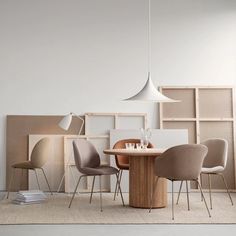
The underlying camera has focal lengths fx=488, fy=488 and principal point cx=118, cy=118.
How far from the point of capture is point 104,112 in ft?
25.4

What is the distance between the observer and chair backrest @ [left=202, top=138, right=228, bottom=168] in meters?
6.53

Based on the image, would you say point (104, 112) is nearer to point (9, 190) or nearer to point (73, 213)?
point (9, 190)

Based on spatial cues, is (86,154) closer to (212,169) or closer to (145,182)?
(145,182)

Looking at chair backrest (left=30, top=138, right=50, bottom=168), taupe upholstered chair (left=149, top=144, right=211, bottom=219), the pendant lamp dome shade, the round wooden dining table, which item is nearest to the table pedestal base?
the round wooden dining table

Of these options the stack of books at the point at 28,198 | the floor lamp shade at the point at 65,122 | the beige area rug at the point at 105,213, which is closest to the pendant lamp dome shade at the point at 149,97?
the floor lamp shade at the point at 65,122

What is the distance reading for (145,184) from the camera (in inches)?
232

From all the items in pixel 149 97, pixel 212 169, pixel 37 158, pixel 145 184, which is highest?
pixel 149 97

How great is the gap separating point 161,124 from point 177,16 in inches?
70.3

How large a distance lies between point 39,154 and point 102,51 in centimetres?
200

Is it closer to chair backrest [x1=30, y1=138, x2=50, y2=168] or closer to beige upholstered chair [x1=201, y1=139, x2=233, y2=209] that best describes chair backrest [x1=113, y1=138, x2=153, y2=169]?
beige upholstered chair [x1=201, y1=139, x2=233, y2=209]

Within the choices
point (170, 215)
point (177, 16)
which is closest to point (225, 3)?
point (177, 16)

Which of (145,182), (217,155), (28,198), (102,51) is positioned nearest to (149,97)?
(145,182)

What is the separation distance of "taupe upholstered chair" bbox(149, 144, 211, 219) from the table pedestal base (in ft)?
1.37

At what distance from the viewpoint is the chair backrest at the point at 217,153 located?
6.53 meters
